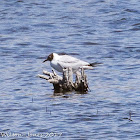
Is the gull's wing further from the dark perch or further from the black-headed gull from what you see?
the dark perch

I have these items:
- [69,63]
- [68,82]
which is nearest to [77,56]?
[69,63]

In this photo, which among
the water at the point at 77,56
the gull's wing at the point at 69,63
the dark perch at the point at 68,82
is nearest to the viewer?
the water at the point at 77,56

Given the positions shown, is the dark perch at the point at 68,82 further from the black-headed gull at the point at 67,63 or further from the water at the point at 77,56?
the black-headed gull at the point at 67,63

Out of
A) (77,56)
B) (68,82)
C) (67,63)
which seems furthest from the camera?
(77,56)

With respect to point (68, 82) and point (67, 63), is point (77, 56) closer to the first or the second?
point (67, 63)

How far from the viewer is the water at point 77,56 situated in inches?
448

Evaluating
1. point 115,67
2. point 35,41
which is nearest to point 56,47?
point 35,41

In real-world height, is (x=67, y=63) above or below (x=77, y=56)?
above

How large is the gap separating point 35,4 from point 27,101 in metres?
17.0

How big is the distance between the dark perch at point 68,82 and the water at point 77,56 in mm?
212

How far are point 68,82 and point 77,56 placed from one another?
17.0ft

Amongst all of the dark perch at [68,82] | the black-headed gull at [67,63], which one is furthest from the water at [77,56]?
the black-headed gull at [67,63]

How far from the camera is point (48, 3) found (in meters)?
29.8

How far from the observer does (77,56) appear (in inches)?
761
